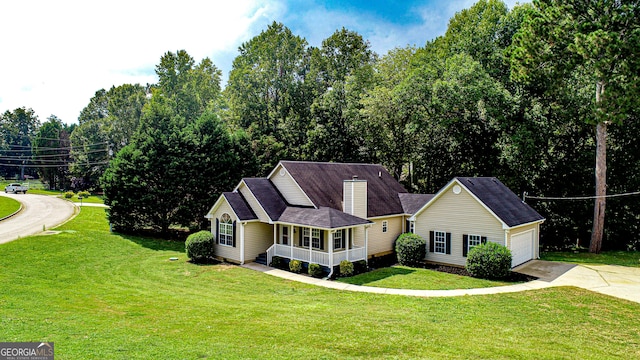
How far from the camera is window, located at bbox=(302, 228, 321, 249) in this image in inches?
792

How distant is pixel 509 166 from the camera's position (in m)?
27.3

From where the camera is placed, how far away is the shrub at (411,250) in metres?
20.5

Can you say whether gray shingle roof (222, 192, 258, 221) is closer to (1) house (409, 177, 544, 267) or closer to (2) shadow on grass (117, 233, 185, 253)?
(2) shadow on grass (117, 233, 185, 253)

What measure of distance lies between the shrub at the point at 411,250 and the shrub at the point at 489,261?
2916 millimetres

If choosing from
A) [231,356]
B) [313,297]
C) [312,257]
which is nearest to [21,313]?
[231,356]

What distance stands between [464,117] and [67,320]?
27.2 meters

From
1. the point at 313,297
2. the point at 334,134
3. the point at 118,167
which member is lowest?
the point at 313,297

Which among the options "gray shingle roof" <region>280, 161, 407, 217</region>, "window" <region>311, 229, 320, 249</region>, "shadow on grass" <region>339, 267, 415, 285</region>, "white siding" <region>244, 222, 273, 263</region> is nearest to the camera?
"shadow on grass" <region>339, 267, 415, 285</region>

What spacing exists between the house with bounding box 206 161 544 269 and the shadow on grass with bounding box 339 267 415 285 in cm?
114

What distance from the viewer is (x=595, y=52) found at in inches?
807

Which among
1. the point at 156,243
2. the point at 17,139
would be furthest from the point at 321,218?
the point at 17,139

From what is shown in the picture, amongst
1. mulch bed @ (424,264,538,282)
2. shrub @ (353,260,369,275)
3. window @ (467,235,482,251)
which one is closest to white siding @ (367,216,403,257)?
shrub @ (353,260,369,275)

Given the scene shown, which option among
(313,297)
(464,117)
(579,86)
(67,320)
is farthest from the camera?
(464,117)

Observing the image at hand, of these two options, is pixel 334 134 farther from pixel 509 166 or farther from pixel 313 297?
pixel 313 297
